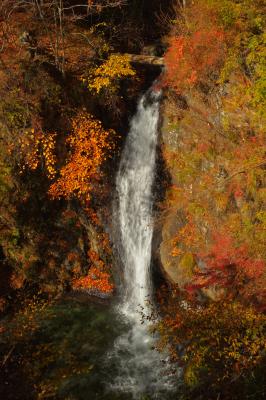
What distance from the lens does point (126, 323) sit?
39.6 feet

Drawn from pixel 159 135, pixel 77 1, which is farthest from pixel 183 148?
pixel 77 1

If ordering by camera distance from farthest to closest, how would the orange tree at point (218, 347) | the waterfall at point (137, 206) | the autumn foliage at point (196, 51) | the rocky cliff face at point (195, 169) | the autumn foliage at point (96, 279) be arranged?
the autumn foliage at point (96, 279), the waterfall at point (137, 206), the rocky cliff face at point (195, 169), the autumn foliage at point (196, 51), the orange tree at point (218, 347)

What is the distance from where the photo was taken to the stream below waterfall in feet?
31.3

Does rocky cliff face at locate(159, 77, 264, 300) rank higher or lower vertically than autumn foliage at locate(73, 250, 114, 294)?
higher

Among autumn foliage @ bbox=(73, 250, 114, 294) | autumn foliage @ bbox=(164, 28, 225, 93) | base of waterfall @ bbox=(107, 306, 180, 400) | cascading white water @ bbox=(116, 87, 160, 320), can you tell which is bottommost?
base of waterfall @ bbox=(107, 306, 180, 400)

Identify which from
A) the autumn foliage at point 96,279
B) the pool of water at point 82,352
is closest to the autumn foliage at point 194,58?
the autumn foliage at point 96,279

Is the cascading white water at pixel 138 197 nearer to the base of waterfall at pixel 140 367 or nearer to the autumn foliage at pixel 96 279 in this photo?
the autumn foliage at pixel 96 279

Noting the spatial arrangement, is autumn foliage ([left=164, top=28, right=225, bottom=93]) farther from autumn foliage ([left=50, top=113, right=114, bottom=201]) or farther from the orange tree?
the orange tree

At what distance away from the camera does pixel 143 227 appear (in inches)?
538

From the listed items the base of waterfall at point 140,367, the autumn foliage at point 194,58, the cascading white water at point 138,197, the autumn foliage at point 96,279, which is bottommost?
the base of waterfall at point 140,367

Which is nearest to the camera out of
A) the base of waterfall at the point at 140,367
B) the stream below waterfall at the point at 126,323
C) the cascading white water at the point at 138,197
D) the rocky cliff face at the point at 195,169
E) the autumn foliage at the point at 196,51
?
the base of waterfall at the point at 140,367

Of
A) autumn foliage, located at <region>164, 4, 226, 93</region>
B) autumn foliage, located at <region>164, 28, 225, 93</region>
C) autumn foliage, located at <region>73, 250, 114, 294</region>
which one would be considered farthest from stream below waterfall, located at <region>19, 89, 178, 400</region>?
Result: autumn foliage, located at <region>164, 4, 226, 93</region>

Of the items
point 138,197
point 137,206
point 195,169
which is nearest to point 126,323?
point 137,206

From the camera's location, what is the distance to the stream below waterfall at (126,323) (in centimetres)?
953
